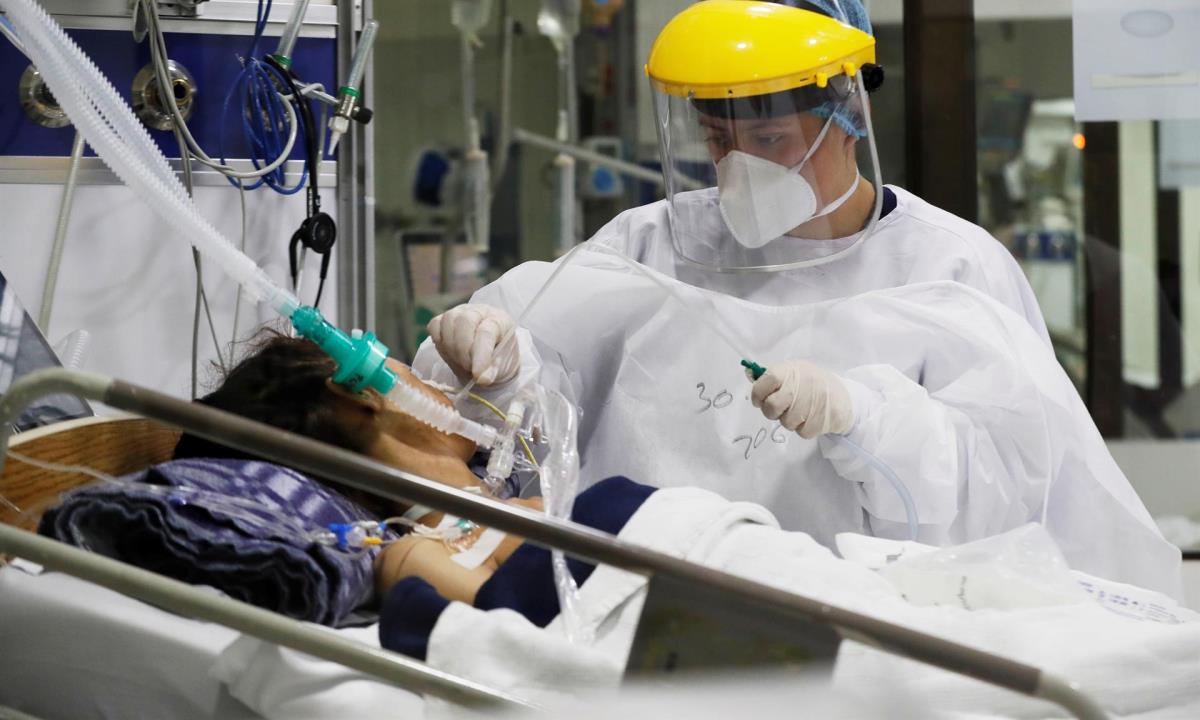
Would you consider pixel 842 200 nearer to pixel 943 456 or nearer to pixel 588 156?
pixel 943 456

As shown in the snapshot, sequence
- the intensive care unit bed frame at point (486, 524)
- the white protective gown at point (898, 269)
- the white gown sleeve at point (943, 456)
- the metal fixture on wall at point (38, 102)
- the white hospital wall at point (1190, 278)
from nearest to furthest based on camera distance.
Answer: the intensive care unit bed frame at point (486, 524)
the white gown sleeve at point (943, 456)
the white protective gown at point (898, 269)
the metal fixture on wall at point (38, 102)
the white hospital wall at point (1190, 278)

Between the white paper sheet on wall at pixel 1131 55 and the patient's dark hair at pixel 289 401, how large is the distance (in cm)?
197

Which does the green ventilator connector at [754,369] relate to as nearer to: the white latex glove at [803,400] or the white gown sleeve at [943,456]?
the white latex glove at [803,400]

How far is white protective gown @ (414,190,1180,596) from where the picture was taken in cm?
154

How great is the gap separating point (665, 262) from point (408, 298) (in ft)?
6.01

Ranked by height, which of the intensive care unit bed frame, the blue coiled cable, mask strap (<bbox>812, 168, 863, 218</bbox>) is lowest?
the intensive care unit bed frame

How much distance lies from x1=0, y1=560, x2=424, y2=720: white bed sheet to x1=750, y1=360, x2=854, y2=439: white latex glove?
59cm

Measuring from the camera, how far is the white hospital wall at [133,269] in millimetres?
2102

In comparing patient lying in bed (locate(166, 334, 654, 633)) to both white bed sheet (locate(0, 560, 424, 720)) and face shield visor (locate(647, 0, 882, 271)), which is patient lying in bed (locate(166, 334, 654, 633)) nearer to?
white bed sheet (locate(0, 560, 424, 720))

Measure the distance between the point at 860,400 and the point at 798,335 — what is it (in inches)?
9.5

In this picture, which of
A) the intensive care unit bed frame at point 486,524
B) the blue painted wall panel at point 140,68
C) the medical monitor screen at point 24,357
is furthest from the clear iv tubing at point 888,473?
the blue painted wall panel at point 140,68

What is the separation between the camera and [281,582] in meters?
1.08

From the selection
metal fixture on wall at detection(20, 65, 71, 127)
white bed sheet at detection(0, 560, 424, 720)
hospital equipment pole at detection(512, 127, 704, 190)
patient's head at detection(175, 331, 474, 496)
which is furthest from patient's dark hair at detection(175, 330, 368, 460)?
hospital equipment pole at detection(512, 127, 704, 190)

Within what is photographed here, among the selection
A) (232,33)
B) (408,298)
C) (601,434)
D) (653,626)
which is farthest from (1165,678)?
(408,298)
